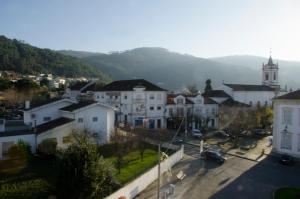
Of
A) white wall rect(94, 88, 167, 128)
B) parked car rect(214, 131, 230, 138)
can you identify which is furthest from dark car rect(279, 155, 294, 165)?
white wall rect(94, 88, 167, 128)

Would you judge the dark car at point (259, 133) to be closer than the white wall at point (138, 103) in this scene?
Yes

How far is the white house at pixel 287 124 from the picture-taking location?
34.8 m

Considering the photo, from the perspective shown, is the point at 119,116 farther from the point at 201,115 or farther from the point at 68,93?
the point at 68,93

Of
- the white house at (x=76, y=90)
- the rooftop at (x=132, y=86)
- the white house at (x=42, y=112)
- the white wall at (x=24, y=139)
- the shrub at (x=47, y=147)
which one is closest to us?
the white wall at (x=24, y=139)

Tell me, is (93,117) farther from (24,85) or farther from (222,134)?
(24,85)

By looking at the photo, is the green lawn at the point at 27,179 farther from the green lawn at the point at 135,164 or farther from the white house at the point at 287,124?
the white house at the point at 287,124

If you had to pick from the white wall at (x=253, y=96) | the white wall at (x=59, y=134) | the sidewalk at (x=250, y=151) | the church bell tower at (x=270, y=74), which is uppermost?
the church bell tower at (x=270, y=74)

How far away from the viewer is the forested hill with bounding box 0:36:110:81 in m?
138

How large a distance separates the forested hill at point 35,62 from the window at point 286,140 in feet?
369

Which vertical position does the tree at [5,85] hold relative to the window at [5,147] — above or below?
above

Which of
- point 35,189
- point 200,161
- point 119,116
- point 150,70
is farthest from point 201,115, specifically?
point 150,70

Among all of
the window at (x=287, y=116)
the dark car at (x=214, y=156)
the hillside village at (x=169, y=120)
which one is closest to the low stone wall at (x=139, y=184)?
the hillside village at (x=169, y=120)

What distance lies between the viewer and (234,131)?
1656 inches

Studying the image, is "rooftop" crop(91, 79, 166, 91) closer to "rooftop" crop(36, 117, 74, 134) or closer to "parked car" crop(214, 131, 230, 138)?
"parked car" crop(214, 131, 230, 138)
